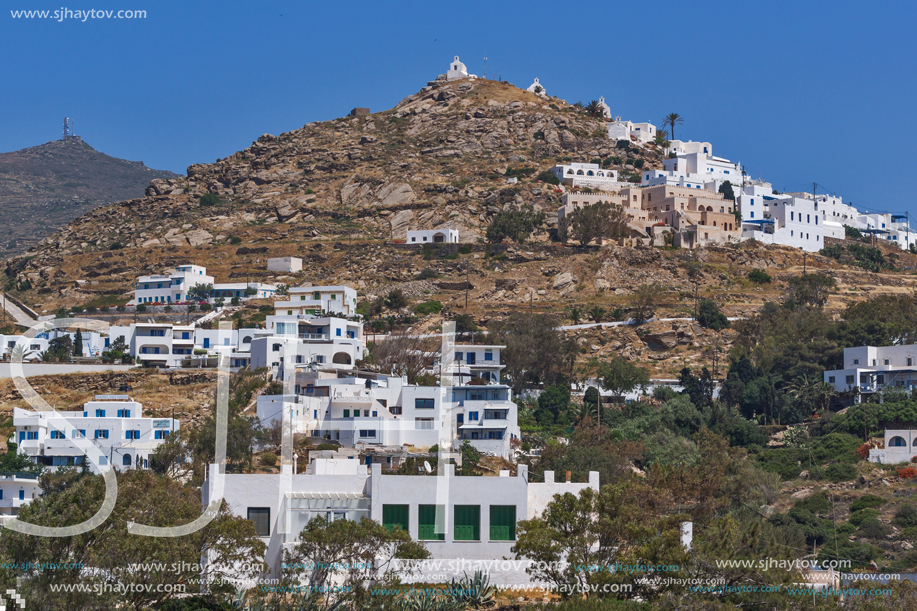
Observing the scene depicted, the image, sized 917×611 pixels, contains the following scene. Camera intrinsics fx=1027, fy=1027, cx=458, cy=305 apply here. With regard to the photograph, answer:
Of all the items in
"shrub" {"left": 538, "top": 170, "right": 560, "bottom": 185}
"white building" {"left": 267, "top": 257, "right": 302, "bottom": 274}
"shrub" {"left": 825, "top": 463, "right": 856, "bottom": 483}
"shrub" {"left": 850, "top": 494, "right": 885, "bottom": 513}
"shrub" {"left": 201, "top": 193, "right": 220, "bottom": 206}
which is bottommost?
"shrub" {"left": 850, "top": 494, "right": 885, "bottom": 513}

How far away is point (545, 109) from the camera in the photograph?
121m

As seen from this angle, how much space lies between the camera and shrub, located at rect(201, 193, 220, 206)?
107 m

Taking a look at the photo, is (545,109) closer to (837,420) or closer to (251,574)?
(837,420)

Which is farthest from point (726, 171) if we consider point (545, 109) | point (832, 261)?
point (545, 109)

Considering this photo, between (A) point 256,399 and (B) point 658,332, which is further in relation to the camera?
(B) point 658,332

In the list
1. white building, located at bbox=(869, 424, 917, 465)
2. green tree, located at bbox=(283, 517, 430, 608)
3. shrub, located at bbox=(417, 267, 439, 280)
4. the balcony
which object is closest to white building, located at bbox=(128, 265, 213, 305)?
shrub, located at bbox=(417, 267, 439, 280)

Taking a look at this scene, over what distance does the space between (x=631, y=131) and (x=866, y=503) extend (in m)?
81.0

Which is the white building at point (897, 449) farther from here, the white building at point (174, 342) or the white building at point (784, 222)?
the white building at point (784, 222)

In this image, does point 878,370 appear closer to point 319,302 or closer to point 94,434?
point 319,302

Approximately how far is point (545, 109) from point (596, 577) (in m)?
102

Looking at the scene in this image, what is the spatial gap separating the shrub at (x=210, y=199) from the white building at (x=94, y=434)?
195 feet

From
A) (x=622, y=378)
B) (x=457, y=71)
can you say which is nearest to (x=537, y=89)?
(x=457, y=71)

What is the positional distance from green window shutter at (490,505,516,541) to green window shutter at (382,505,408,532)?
2.27 metres

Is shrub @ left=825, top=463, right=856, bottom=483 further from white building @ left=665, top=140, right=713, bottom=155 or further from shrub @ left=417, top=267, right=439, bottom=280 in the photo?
white building @ left=665, top=140, right=713, bottom=155
